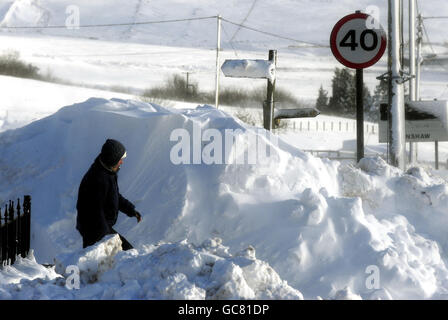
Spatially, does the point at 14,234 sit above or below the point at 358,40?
below

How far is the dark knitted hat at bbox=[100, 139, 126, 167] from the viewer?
6074 millimetres

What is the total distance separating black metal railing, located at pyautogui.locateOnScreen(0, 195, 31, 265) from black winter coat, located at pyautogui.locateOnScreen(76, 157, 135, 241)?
1152 mm

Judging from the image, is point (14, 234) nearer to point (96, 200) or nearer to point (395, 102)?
point (96, 200)

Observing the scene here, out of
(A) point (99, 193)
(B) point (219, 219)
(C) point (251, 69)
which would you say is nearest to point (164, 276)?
(A) point (99, 193)

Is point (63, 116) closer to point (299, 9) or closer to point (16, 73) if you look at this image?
point (16, 73)

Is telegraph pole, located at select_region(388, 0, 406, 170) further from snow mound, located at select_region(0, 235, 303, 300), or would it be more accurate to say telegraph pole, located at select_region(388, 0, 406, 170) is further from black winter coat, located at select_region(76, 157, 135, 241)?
snow mound, located at select_region(0, 235, 303, 300)

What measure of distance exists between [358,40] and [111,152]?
4563 mm

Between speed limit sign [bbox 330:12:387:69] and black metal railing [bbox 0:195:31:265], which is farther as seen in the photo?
speed limit sign [bbox 330:12:387:69]

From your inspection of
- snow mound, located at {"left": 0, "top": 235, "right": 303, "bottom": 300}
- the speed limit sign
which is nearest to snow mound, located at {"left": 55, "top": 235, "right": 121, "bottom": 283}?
snow mound, located at {"left": 0, "top": 235, "right": 303, "bottom": 300}

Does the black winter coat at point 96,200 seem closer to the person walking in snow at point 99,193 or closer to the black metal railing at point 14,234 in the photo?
the person walking in snow at point 99,193

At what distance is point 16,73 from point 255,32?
74544 mm

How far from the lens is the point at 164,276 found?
4.81 meters

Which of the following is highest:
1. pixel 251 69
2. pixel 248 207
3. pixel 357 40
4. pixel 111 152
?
Result: pixel 357 40
